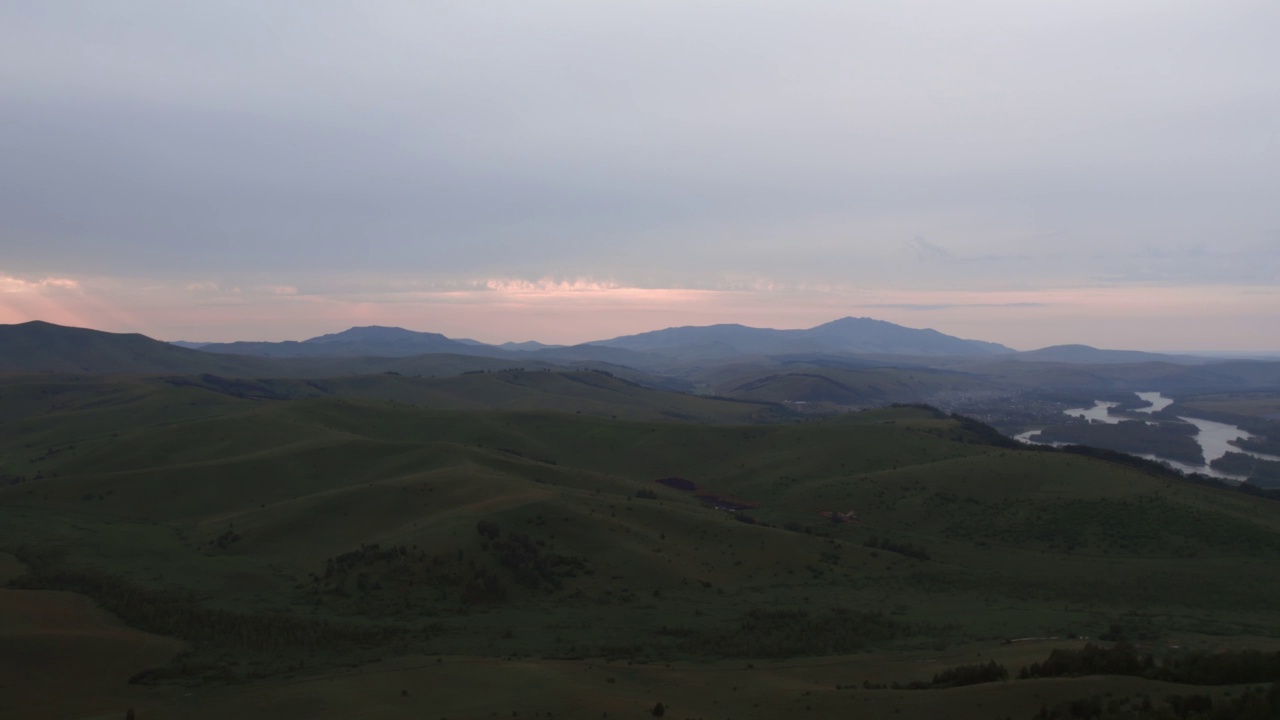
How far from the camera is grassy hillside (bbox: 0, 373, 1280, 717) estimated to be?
87.3 ft

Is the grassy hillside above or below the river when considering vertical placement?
above

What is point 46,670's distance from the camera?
27.6m

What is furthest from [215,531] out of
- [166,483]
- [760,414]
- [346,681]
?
[760,414]

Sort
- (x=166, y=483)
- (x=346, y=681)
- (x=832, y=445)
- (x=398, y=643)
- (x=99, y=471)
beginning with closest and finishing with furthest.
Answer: (x=346, y=681) < (x=398, y=643) < (x=166, y=483) < (x=99, y=471) < (x=832, y=445)

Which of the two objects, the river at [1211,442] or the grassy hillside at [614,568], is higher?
the grassy hillside at [614,568]

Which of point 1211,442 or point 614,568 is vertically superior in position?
point 614,568

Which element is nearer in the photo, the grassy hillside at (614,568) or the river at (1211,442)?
the grassy hillside at (614,568)

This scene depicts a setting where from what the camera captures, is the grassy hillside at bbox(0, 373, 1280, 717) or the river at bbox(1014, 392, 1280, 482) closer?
the grassy hillside at bbox(0, 373, 1280, 717)

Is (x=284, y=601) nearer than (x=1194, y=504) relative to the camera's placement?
Yes

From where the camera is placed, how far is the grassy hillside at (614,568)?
87.3 ft

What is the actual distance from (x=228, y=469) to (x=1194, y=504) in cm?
7723

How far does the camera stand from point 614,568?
43.3 m

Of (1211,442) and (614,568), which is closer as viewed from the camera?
(614,568)

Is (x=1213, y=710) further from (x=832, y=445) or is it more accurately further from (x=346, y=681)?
(x=832, y=445)
